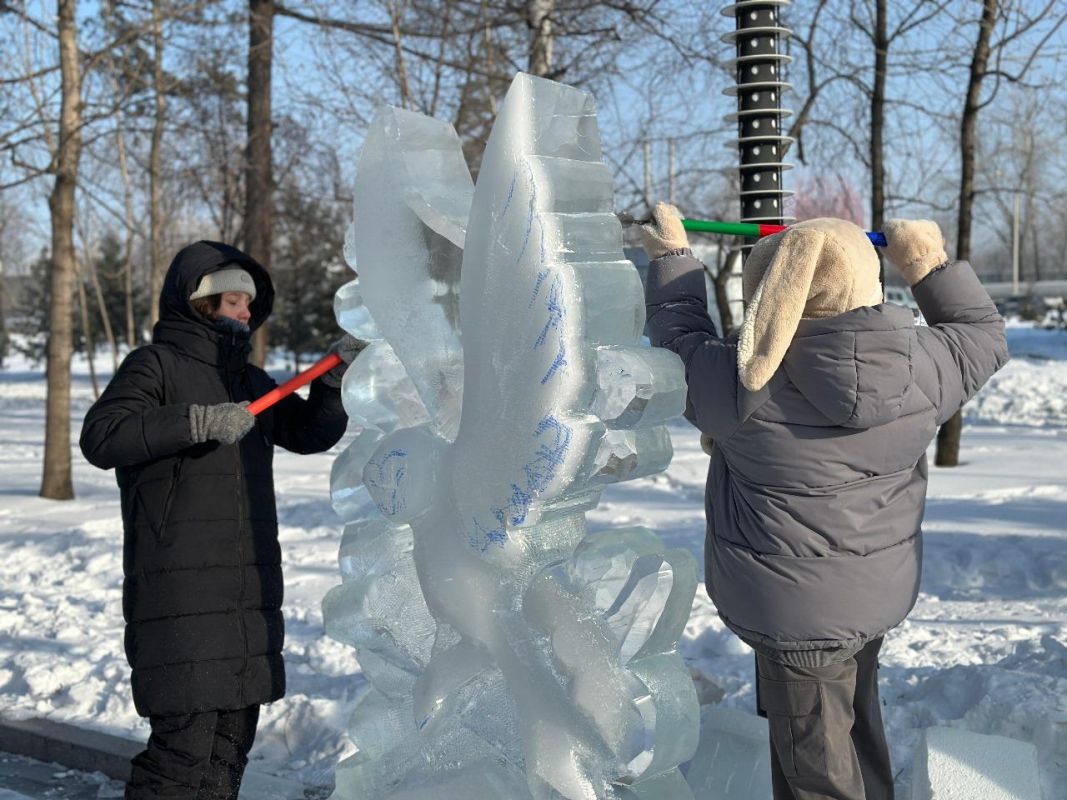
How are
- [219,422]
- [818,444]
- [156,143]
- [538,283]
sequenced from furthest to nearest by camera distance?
[156,143] → [219,422] → [818,444] → [538,283]

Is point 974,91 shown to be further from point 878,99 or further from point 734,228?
point 734,228

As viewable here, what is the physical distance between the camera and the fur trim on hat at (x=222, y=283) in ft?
10.1

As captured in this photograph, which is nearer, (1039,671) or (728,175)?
(1039,671)

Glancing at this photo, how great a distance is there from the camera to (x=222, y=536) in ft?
9.71

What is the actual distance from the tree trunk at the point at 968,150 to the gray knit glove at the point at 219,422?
7621 millimetres

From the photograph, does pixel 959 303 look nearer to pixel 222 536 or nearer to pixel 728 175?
pixel 222 536

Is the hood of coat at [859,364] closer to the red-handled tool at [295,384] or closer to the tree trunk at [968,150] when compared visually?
the red-handled tool at [295,384]

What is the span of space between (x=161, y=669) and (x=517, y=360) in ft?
4.48

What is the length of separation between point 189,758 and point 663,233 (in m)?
1.78

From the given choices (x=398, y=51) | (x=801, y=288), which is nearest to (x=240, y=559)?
(x=801, y=288)

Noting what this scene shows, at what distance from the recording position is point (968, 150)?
9453mm

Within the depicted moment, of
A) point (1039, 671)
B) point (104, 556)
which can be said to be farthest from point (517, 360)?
point (104, 556)

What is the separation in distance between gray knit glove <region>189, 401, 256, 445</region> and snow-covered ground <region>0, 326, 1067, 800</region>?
1.50 metres

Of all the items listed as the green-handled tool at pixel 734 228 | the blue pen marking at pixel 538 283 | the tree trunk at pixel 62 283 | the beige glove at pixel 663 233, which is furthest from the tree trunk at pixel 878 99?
the blue pen marking at pixel 538 283
